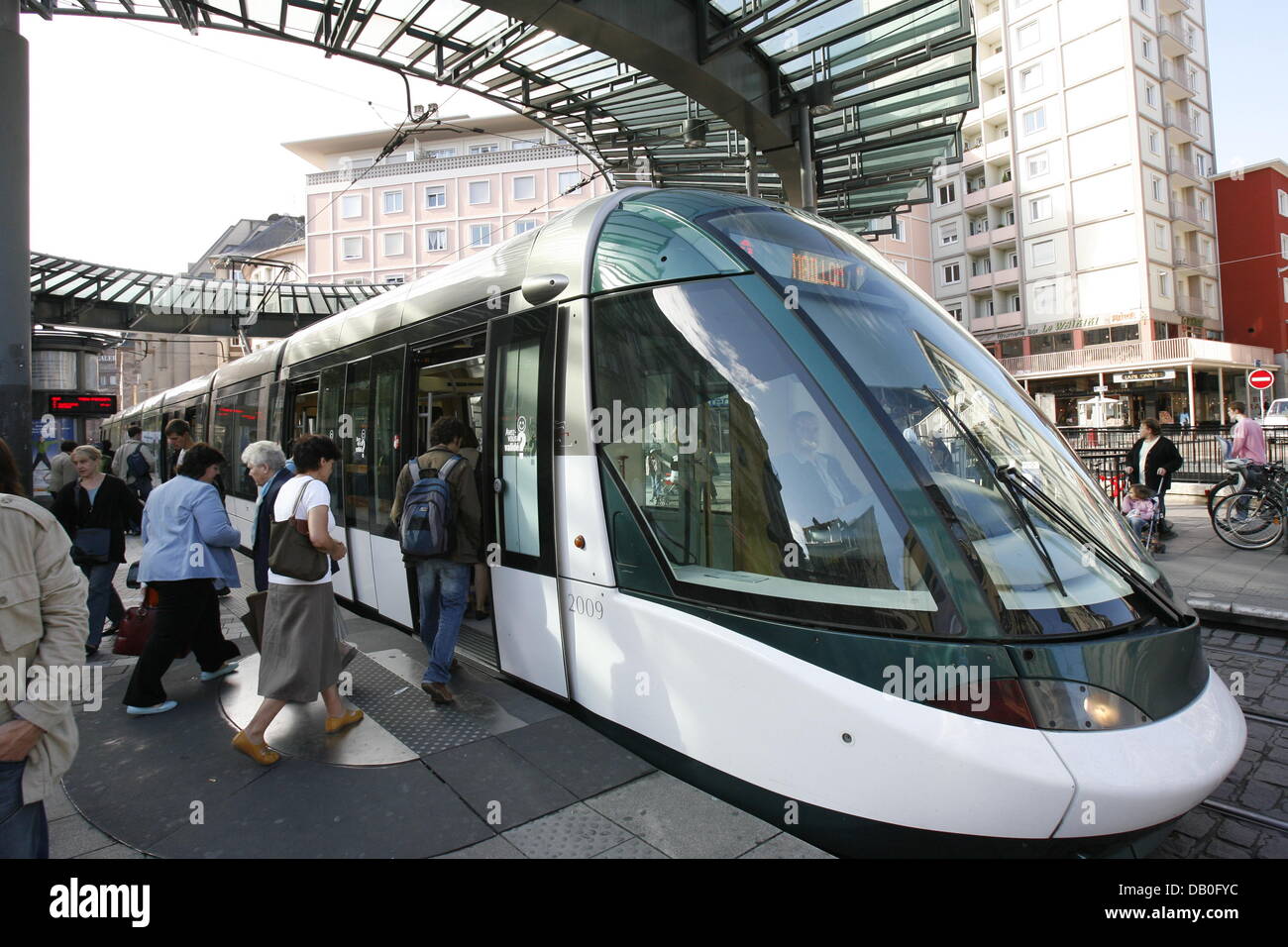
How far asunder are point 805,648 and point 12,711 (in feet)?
8.00

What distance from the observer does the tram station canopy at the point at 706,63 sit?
24.0ft

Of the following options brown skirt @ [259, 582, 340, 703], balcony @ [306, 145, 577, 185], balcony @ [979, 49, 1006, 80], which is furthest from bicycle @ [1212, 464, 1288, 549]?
balcony @ [306, 145, 577, 185]

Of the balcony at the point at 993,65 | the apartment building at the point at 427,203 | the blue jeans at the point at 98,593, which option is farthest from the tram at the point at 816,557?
the apartment building at the point at 427,203

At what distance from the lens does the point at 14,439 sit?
5625 mm

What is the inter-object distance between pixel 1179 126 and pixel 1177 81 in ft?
8.08

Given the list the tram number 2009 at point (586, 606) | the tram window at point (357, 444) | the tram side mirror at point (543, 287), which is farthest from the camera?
the tram window at point (357, 444)

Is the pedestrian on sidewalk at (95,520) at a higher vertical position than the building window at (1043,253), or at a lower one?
lower

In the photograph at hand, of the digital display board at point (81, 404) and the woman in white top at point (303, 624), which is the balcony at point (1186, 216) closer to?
the digital display board at point (81, 404)

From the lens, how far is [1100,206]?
38.9 metres

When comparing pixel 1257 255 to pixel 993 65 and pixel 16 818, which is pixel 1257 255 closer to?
pixel 993 65

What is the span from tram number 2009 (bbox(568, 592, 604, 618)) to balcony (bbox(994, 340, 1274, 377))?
117ft

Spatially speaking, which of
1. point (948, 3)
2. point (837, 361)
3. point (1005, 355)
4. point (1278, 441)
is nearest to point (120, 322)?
point (948, 3)

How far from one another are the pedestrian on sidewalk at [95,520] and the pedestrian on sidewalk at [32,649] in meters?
4.01

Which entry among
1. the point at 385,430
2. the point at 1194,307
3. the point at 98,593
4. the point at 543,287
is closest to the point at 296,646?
the point at 543,287
